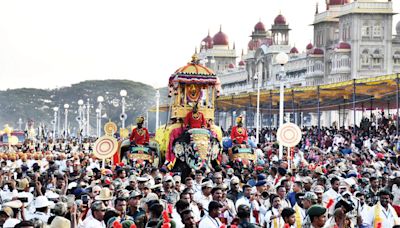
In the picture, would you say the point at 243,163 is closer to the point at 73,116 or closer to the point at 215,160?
the point at 215,160

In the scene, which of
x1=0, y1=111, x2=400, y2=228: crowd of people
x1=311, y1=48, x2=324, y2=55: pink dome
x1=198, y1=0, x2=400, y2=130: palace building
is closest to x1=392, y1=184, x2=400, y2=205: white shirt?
x1=0, y1=111, x2=400, y2=228: crowd of people

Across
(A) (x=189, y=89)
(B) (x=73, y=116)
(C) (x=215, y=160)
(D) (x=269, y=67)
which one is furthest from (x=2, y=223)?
(B) (x=73, y=116)

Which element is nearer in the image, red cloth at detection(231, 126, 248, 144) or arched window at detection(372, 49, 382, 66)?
red cloth at detection(231, 126, 248, 144)

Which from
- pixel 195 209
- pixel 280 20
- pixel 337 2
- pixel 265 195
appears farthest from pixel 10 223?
pixel 280 20

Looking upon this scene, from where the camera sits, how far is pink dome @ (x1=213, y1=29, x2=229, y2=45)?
138400 mm

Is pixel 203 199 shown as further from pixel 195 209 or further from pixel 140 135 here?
pixel 140 135

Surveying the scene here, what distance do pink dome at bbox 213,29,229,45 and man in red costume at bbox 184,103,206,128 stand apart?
110254 mm

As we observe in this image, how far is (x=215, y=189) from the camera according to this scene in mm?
15141

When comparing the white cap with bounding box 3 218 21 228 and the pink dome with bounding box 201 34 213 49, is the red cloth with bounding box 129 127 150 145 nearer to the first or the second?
the white cap with bounding box 3 218 21 228

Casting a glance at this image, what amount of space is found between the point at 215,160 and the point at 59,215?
15.2m

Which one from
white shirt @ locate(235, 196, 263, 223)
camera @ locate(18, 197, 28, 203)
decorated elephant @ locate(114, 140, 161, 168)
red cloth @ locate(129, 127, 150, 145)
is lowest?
white shirt @ locate(235, 196, 263, 223)

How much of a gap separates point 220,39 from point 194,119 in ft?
365

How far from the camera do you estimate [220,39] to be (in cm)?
13938

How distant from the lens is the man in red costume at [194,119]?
28.4 meters
